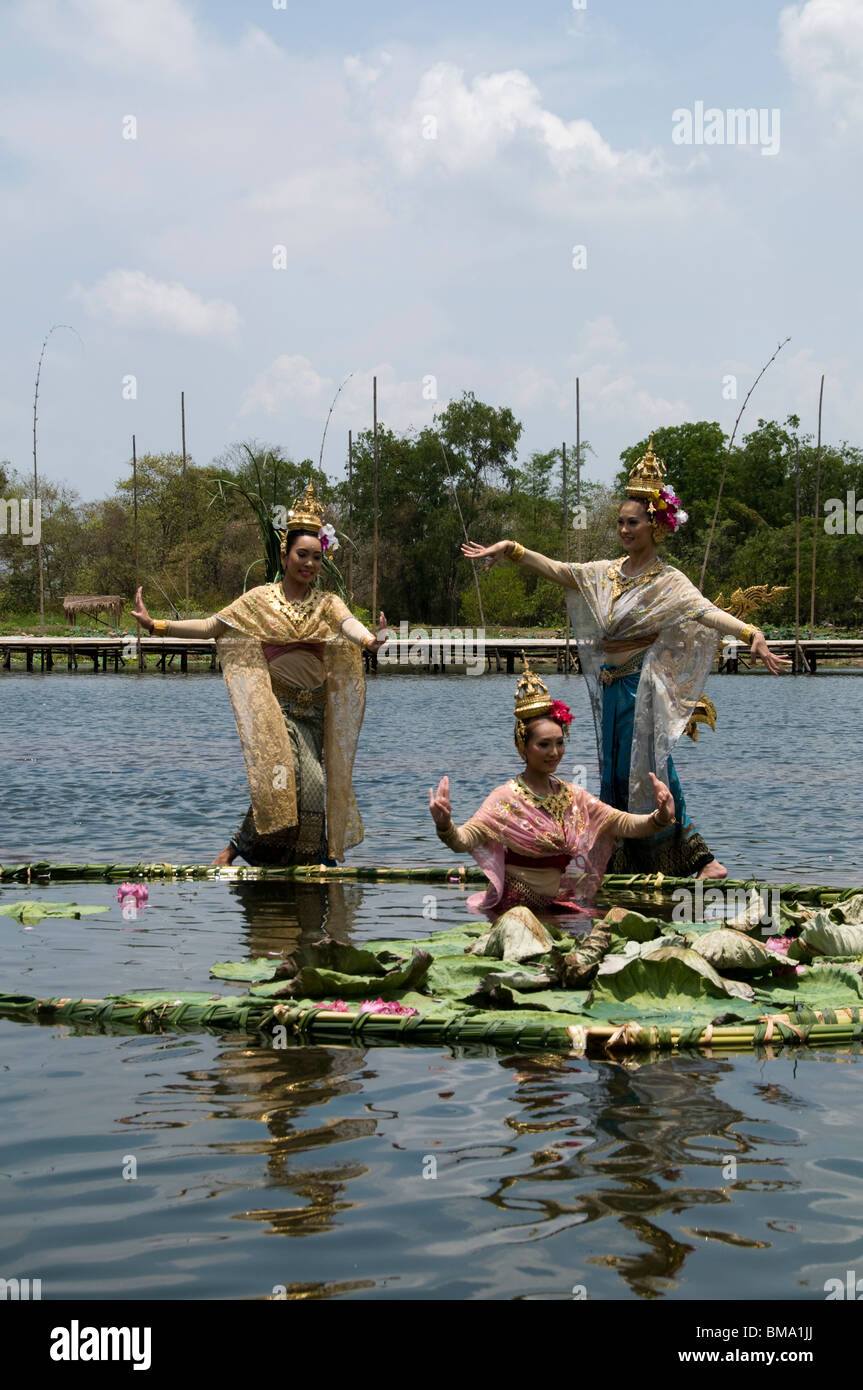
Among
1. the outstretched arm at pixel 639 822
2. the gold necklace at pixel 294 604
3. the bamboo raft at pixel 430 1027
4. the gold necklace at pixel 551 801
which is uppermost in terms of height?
the gold necklace at pixel 294 604

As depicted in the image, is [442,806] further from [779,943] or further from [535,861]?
[779,943]

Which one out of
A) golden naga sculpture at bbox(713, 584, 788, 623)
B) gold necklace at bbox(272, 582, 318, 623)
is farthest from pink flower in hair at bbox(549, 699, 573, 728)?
gold necklace at bbox(272, 582, 318, 623)

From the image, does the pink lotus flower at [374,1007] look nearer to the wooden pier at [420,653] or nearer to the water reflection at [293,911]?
the water reflection at [293,911]

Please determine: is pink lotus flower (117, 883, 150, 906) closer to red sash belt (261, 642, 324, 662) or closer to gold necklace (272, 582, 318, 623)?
red sash belt (261, 642, 324, 662)

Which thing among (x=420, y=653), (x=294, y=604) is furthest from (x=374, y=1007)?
(x=420, y=653)

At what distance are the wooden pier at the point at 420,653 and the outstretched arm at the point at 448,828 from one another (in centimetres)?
3859

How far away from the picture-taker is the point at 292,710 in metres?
8.75

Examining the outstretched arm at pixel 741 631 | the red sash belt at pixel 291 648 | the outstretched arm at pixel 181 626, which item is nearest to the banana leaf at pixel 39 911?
the outstretched arm at pixel 181 626

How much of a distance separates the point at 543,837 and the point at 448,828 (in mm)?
615

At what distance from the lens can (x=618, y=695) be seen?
8.31 metres

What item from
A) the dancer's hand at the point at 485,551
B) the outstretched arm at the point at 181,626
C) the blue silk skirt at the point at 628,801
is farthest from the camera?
the outstretched arm at the point at 181,626

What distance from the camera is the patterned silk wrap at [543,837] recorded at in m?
6.54
